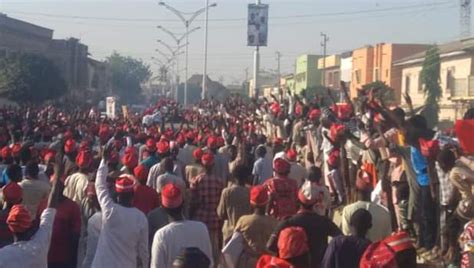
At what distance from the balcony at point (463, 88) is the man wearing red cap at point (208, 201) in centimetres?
3010

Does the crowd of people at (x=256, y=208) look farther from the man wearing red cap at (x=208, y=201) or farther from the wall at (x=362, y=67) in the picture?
the wall at (x=362, y=67)

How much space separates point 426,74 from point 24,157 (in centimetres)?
3173

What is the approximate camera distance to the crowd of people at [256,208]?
6.45m

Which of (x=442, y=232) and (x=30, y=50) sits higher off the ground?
(x=30, y=50)

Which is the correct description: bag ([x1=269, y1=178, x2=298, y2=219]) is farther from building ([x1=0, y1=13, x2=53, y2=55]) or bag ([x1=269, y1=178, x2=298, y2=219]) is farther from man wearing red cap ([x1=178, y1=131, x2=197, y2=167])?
building ([x1=0, y1=13, x2=53, y2=55])

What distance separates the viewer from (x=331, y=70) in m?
73.6

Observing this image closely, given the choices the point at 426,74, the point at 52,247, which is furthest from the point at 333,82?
the point at 52,247

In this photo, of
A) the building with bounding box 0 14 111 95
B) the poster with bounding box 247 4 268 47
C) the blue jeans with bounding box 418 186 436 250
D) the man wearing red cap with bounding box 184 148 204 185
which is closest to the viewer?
the blue jeans with bounding box 418 186 436 250

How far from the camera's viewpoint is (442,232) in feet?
29.5

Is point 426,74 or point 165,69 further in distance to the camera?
point 165,69

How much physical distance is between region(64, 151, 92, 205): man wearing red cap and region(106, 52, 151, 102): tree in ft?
348

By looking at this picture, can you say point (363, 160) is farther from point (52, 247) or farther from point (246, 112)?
point (246, 112)

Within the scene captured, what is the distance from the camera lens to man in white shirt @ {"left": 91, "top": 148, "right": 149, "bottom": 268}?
7.32 metres

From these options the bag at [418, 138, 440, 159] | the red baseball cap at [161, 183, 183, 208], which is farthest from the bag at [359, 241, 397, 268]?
the bag at [418, 138, 440, 159]
